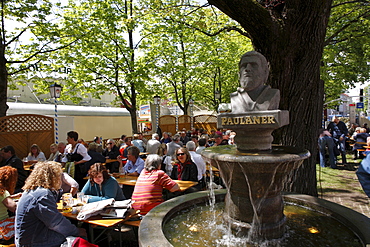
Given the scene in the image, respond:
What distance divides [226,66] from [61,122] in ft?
50.4

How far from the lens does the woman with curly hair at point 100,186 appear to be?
4555 mm

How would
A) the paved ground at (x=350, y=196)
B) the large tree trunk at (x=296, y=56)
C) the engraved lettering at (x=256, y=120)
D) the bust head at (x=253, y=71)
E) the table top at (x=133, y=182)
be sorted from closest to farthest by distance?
the engraved lettering at (x=256, y=120), the bust head at (x=253, y=71), the large tree trunk at (x=296, y=56), the table top at (x=133, y=182), the paved ground at (x=350, y=196)

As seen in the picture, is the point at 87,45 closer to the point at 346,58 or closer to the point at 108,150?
the point at 108,150

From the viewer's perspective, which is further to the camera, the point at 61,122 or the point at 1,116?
the point at 61,122

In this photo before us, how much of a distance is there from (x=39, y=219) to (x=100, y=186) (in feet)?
4.57

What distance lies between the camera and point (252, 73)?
11.3 ft

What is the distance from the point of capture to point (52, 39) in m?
13.1

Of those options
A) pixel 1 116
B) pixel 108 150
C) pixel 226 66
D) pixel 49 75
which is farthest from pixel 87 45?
pixel 226 66

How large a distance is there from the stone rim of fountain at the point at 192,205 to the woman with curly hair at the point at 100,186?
122cm

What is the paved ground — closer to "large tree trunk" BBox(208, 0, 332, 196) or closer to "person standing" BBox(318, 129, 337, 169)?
"large tree trunk" BBox(208, 0, 332, 196)

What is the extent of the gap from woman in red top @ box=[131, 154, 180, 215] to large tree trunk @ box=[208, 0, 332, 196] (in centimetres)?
246

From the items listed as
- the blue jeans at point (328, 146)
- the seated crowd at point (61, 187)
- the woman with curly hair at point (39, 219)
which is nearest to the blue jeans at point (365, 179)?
the seated crowd at point (61, 187)

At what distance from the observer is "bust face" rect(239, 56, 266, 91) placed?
3.45m

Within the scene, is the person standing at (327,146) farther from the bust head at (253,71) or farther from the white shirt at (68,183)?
the white shirt at (68,183)
